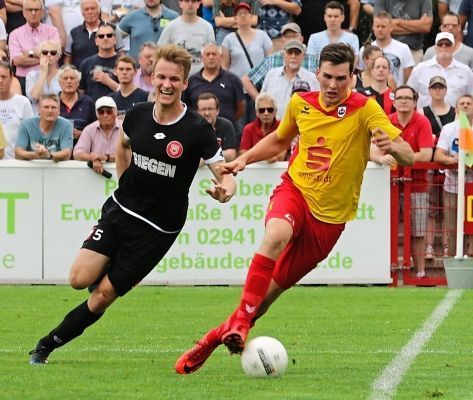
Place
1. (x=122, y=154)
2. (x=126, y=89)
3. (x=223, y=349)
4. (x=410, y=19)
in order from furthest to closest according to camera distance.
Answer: (x=410, y=19) → (x=126, y=89) → (x=223, y=349) → (x=122, y=154)

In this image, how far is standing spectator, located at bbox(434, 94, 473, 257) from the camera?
1608 cm

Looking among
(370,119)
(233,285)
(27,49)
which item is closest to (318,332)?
(370,119)

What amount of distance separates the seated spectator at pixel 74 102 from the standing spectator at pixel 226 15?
2895 millimetres

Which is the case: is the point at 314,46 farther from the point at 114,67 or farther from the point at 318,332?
the point at 318,332

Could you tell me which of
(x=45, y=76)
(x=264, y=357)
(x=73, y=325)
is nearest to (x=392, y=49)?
(x=45, y=76)

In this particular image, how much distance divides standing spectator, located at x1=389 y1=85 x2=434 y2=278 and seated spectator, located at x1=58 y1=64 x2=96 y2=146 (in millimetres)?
4236

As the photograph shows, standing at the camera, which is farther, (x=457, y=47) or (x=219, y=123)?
(x=457, y=47)

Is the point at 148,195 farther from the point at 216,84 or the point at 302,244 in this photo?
the point at 216,84

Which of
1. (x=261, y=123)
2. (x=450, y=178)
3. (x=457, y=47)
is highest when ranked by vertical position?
(x=457, y=47)

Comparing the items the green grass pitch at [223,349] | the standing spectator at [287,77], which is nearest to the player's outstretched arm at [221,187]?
the green grass pitch at [223,349]

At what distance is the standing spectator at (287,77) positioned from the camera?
57.3ft

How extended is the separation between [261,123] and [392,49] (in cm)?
327

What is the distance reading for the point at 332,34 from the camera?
1891cm

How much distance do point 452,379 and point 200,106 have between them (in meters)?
8.05
